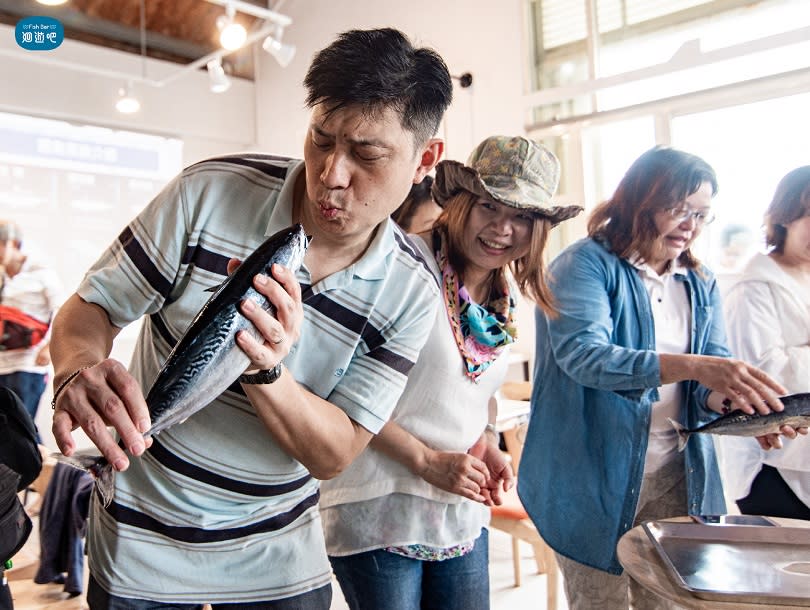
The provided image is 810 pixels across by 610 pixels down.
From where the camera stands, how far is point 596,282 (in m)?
2.07

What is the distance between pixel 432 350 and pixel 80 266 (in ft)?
25.5

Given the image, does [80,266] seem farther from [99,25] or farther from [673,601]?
[673,601]

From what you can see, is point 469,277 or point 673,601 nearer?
point 673,601

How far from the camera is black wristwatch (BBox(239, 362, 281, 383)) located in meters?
1.12

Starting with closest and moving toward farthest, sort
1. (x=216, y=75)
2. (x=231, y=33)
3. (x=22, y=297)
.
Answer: (x=22, y=297)
(x=231, y=33)
(x=216, y=75)

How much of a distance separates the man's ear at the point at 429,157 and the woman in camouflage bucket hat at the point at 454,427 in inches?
17.6

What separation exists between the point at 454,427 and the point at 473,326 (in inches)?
10.5

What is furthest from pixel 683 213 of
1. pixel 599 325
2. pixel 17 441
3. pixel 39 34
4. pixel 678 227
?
pixel 39 34

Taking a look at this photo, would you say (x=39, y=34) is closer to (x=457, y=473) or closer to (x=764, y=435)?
(x=457, y=473)

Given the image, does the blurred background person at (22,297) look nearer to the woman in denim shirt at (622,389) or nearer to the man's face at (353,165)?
the woman in denim shirt at (622,389)

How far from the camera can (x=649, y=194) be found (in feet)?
6.97

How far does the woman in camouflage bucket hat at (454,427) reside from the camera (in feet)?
5.86

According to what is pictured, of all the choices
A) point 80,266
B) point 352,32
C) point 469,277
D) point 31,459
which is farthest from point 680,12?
point 80,266

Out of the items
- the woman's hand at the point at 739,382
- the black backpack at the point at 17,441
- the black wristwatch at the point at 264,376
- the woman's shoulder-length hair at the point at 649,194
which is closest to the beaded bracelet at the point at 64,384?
the black wristwatch at the point at 264,376
